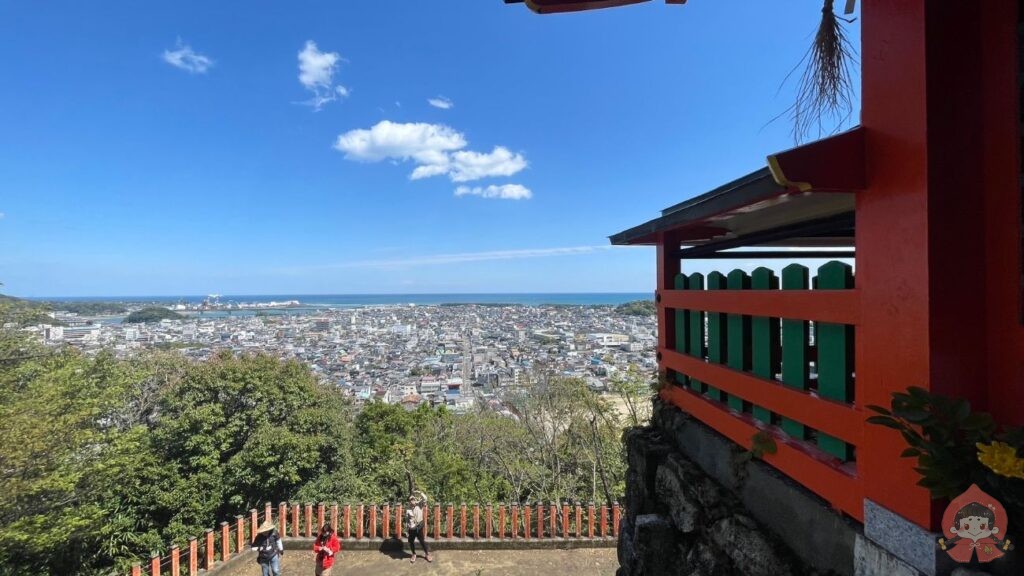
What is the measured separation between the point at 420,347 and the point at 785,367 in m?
49.9

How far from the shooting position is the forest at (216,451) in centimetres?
729

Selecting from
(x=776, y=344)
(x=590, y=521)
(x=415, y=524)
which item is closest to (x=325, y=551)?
(x=415, y=524)

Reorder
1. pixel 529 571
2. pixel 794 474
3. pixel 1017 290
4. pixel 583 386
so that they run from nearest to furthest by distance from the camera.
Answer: pixel 1017 290 < pixel 794 474 < pixel 529 571 < pixel 583 386

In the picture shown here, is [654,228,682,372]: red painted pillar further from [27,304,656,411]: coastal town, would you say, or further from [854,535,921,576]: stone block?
[27,304,656,411]: coastal town

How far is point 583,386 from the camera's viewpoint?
9.52m

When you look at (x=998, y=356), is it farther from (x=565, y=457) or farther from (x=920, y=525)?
(x=565, y=457)

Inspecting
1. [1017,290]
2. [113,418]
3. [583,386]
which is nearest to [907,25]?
[1017,290]

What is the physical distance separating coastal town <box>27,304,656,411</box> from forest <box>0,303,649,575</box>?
1476 mm

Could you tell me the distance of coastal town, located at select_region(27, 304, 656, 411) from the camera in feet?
53.3

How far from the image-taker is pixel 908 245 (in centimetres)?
114

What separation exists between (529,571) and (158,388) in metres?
12.5

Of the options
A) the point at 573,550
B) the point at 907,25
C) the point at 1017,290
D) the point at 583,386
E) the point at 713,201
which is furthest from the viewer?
the point at 583,386

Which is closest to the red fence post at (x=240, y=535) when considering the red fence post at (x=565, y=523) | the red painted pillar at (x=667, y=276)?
the red fence post at (x=565, y=523)

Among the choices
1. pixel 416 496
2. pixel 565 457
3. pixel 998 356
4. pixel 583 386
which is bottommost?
pixel 565 457
